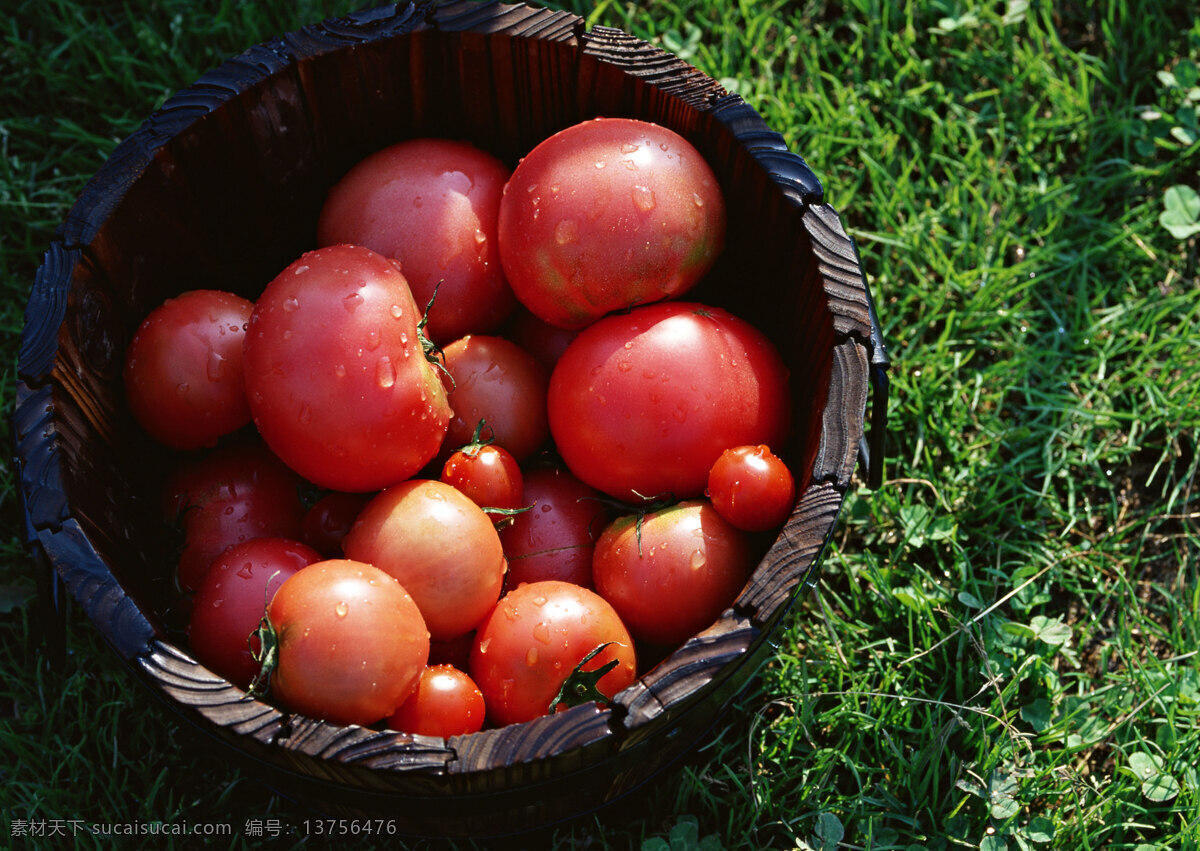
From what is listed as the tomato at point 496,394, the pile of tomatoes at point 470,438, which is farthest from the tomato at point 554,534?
the tomato at point 496,394

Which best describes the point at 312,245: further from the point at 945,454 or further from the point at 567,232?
the point at 945,454

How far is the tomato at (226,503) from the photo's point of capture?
6.19ft

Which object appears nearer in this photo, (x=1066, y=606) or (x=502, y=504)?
(x=502, y=504)

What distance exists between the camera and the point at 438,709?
1645mm

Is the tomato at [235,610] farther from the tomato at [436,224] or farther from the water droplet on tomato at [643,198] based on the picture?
the water droplet on tomato at [643,198]

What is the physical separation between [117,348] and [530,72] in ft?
3.09

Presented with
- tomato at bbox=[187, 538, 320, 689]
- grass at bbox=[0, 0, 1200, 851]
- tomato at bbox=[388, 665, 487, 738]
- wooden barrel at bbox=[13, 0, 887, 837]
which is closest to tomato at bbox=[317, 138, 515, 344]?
wooden barrel at bbox=[13, 0, 887, 837]

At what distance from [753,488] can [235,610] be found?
33.7 inches

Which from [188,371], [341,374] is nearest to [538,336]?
[341,374]

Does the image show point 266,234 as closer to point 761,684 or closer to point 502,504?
point 502,504

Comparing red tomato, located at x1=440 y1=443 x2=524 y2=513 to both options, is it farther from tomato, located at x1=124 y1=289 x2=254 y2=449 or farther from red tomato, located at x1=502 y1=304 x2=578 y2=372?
tomato, located at x1=124 y1=289 x2=254 y2=449

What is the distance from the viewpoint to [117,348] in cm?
191

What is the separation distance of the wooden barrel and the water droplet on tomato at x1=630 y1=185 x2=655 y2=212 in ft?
0.70

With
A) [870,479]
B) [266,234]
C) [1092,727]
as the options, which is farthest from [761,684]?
[266,234]
